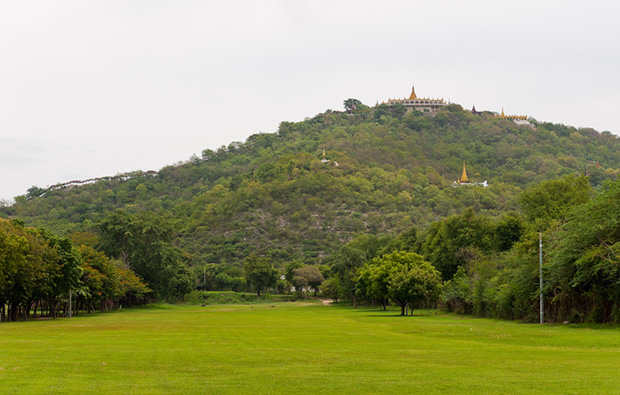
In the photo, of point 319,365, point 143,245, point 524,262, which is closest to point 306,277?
point 143,245

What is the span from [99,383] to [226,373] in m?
3.46

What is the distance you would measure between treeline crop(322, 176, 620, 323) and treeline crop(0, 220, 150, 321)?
→ 29.6 m

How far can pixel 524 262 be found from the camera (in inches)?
1799

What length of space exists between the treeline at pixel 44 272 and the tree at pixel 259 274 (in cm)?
5360

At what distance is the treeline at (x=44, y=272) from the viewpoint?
48.8 m

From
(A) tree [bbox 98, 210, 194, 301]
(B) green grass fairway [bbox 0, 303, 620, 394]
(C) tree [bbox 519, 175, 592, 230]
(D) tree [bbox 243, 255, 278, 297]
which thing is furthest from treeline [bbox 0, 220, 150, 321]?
(D) tree [bbox 243, 255, 278, 297]

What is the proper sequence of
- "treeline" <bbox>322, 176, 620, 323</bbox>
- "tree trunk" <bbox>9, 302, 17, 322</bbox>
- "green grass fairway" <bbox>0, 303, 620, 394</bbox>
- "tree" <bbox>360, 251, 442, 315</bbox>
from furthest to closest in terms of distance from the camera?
"tree" <bbox>360, 251, 442, 315</bbox> < "tree trunk" <bbox>9, 302, 17, 322</bbox> < "treeline" <bbox>322, 176, 620, 323</bbox> < "green grass fairway" <bbox>0, 303, 620, 394</bbox>

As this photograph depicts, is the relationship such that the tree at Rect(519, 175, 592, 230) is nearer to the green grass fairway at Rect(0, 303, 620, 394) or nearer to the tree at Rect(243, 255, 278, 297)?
the green grass fairway at Rect(0, 303, 620, 394)

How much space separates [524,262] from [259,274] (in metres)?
88.6

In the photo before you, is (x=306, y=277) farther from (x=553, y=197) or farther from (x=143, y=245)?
(x=553, y=197)

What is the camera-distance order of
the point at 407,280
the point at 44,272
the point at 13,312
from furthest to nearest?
the point at 407,280, the point at 13,312, the point at 44,272

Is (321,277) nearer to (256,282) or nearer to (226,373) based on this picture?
(256,282)

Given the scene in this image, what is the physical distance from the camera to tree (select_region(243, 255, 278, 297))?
129m

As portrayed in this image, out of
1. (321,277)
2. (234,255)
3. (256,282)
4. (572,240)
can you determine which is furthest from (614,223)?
(234,255)
